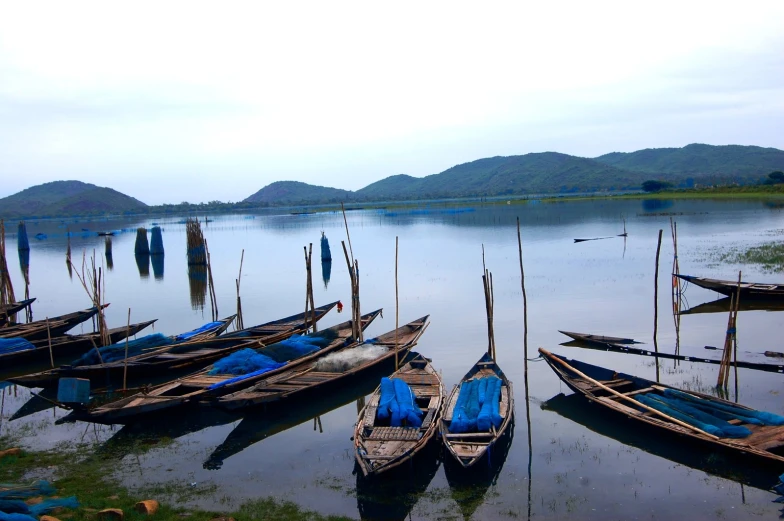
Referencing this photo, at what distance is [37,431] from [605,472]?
9637 mm

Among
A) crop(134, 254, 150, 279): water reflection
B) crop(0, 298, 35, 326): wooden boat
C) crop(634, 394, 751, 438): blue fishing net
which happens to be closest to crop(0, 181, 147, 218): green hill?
crop(134, 254, 150, 279): water reflection

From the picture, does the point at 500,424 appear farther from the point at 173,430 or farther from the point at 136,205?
the point at 136,205

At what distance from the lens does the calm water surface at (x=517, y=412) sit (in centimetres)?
815

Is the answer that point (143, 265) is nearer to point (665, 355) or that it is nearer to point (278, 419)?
point (278, 419)

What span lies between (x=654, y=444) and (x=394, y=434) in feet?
12.9

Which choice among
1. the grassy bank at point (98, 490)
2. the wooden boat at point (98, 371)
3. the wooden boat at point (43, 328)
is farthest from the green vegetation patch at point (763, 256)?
the wooden boat at point (43, 328)

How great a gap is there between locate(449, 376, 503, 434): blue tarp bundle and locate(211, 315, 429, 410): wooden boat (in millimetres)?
2207

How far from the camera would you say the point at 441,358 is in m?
14.9

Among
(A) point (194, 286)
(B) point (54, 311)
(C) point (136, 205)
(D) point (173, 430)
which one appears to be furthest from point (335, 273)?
(C) point (136, 205)

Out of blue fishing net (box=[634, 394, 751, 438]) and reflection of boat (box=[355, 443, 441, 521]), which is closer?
reflection of boat (box=[355, 443, 441, 521])

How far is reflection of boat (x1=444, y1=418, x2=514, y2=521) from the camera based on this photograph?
26.4 ft

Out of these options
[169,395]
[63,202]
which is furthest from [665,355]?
[63,202]

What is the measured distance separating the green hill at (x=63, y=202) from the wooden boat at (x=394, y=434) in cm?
13345

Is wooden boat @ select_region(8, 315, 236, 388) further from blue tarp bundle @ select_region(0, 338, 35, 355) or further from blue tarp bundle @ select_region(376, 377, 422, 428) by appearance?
blue tarp bundle @ select_region(376, 377, 422, 428)
